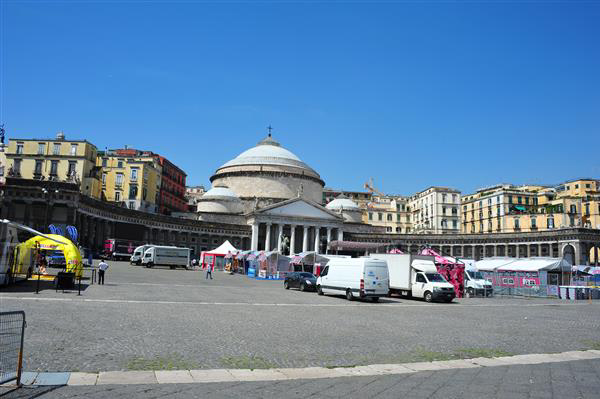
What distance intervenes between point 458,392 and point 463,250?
92046 mm

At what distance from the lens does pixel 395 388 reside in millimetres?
8805

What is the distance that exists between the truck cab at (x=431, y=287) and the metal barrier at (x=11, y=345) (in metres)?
25.7

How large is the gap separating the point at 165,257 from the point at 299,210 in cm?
3852

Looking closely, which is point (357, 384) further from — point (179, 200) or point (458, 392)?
point (179, 200)

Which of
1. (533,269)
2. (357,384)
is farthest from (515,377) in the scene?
(533,269)

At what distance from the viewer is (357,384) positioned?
9.05 m

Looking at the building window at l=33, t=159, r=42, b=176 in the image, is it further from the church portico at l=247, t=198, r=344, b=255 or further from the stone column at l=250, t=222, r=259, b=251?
the stone column at l=250, t=222, r=259, b=251

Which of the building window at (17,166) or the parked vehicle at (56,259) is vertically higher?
the building window at (17,166)

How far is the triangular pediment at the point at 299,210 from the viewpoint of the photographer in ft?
299

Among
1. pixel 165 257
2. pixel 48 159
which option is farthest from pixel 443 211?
pixel 48 159

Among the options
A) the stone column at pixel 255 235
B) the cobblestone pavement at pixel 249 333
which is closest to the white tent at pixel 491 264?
the cobblestone pavement at pixel 249 333

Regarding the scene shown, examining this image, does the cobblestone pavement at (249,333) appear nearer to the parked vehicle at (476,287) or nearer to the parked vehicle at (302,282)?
the parked vehicle at (302,282)

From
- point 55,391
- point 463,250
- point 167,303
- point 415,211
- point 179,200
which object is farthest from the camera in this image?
point 415,211

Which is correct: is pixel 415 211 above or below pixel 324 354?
above
